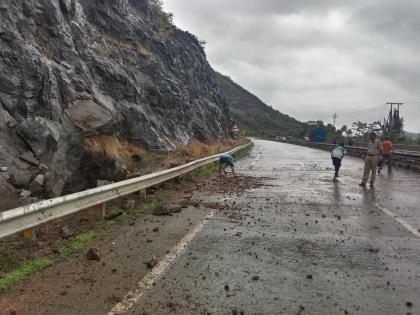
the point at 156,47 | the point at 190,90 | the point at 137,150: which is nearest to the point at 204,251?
the point at 137,150

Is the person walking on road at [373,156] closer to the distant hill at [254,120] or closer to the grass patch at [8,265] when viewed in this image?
the grass patch at [8,265]

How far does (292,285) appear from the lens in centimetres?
498

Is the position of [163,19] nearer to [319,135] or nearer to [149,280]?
[149,280]

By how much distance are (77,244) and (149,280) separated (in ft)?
6.38

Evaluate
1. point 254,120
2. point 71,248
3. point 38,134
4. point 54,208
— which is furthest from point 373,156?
point 254,120

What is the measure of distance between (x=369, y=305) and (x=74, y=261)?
3578 mm

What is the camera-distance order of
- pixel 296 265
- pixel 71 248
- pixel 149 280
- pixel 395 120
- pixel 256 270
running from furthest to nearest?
pixel 395 120, pixel 71 248, pixel 296 265, pixel 256 270, pixel 149 280

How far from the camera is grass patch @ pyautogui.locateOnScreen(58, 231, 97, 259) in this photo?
20.2 feet

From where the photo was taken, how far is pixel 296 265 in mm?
5711

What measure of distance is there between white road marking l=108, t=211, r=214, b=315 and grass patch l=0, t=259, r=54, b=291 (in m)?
1.33

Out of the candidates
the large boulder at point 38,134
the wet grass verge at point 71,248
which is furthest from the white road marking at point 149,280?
the large boulder at point 38,134

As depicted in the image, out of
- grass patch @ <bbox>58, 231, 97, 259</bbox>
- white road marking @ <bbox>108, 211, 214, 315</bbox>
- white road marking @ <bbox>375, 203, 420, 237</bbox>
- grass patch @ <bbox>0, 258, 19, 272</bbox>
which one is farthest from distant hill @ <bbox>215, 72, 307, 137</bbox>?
grass patch @ <bbox>0, 258, 19, 272</bbox>

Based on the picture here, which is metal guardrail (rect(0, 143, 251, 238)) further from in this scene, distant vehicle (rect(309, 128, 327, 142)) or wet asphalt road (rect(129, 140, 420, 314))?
distant vehicle (rect(309, 128, 327, 142))

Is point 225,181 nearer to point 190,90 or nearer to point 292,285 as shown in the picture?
point 292,285
